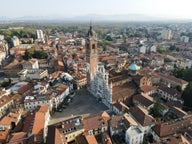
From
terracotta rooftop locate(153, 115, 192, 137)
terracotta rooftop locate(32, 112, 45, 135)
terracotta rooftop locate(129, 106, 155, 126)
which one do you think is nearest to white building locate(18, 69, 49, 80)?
terracotta rooftop locate(32, 112, 45, 135)

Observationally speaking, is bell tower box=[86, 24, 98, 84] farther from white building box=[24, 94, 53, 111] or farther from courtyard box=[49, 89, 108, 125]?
white building box=[24, 94, 53, 111]

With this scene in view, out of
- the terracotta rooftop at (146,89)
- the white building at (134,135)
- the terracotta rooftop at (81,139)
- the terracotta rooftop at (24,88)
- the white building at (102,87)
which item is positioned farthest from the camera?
the terracotta rooftop at (24,88)

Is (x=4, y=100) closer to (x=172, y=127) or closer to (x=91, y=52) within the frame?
(x=91, y=52)

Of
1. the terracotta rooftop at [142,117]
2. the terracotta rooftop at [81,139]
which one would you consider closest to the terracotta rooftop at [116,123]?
the terracotta rooftop at [142,117]

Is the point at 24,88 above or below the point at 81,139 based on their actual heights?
above

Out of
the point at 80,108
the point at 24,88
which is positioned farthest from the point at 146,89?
the point at 24,88

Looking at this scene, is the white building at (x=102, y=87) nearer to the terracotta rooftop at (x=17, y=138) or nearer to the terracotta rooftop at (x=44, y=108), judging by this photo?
the terracotta rooftop at (x=44, y=108)
